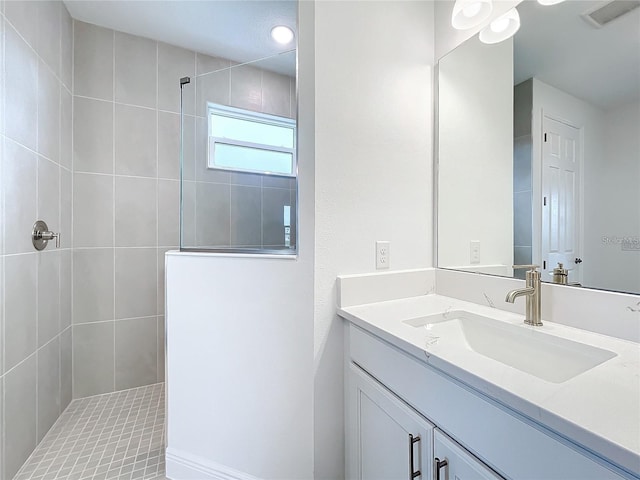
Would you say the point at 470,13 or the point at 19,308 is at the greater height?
the point at 470,13

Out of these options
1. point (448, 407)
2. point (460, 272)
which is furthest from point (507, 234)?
point (448, 407)

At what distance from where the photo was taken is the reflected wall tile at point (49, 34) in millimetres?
1632

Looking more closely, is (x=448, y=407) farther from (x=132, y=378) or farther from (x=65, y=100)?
(x=65, y=100)

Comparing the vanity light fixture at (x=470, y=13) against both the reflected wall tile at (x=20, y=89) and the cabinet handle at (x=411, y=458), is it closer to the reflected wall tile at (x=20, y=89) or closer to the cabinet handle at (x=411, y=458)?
the cabinet handle at (x=411, y=458)

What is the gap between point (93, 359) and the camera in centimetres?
214

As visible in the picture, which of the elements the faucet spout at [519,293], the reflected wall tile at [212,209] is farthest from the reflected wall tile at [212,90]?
the faucet spout at [519,293]

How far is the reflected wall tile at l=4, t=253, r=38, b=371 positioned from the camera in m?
1.38

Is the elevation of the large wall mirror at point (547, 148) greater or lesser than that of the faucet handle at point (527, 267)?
greater

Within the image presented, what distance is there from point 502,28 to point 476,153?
50 cm

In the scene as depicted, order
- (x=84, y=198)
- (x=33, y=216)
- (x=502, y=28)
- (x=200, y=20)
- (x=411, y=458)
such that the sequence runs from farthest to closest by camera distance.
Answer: (x=84, y=198)
(x=200, y=20)
(x=33, y=216)
(x=502, y=28)
(x=411, y=458)

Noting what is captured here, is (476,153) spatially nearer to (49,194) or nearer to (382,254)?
(382,254)

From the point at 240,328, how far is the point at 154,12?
212cm

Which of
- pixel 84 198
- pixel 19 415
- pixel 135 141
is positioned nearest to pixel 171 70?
pixel 135 141

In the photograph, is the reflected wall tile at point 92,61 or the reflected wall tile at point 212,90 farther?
the reflected wall tile at point 92,61
